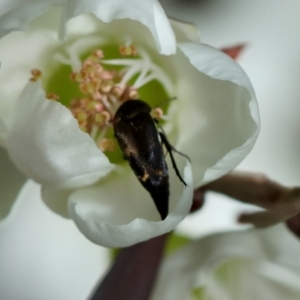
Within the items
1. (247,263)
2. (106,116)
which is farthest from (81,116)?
(247,263)

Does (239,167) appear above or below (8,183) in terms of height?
below

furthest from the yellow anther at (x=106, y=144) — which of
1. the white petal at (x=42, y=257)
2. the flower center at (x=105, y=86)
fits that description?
the white petal at (x=42, y=257)

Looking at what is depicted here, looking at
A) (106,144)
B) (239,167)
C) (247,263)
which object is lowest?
(239,167)

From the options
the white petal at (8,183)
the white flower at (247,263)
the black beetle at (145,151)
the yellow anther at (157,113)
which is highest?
the black beetle at (145,151)

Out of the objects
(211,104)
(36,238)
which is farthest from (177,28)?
(36,238)

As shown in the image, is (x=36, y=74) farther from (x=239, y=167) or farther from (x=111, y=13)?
(x=239, y=167)

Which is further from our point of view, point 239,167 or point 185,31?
point 239,167

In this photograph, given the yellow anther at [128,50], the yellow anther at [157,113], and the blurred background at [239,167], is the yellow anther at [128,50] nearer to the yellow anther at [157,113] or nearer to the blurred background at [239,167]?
the yellow anther at [157,113]
